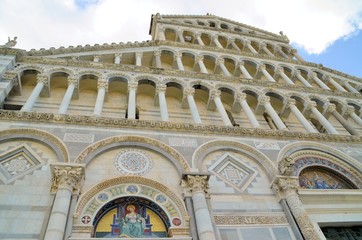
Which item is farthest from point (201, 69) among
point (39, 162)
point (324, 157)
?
point (39, 162)

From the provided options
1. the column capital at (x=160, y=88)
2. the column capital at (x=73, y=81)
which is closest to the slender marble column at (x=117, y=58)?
the column capital at (x=73, y=81)

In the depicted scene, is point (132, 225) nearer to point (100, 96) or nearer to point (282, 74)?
point (100, 96)

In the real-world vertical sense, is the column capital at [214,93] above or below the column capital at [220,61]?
below

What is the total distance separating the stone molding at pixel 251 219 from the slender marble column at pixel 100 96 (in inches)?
187

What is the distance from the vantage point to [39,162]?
7.35m

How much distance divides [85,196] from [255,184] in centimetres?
438

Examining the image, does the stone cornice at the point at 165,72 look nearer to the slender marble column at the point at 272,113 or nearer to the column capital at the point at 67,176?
the slender marble column at the point at 272,113

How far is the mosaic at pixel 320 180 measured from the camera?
8914 millimetres

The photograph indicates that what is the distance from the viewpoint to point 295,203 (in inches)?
294

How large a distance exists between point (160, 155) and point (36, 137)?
3281 mm

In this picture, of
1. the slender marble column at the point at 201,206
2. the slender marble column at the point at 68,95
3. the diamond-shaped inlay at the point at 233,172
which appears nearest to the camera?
the slender marble column at the point at 201,206

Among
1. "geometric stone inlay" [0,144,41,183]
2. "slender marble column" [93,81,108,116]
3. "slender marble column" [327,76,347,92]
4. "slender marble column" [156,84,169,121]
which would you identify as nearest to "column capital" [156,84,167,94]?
"slender marble column" [156,84,169,121]

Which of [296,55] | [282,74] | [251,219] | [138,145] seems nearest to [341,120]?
[282,74]

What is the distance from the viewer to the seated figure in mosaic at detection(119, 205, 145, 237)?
20.9 feet
